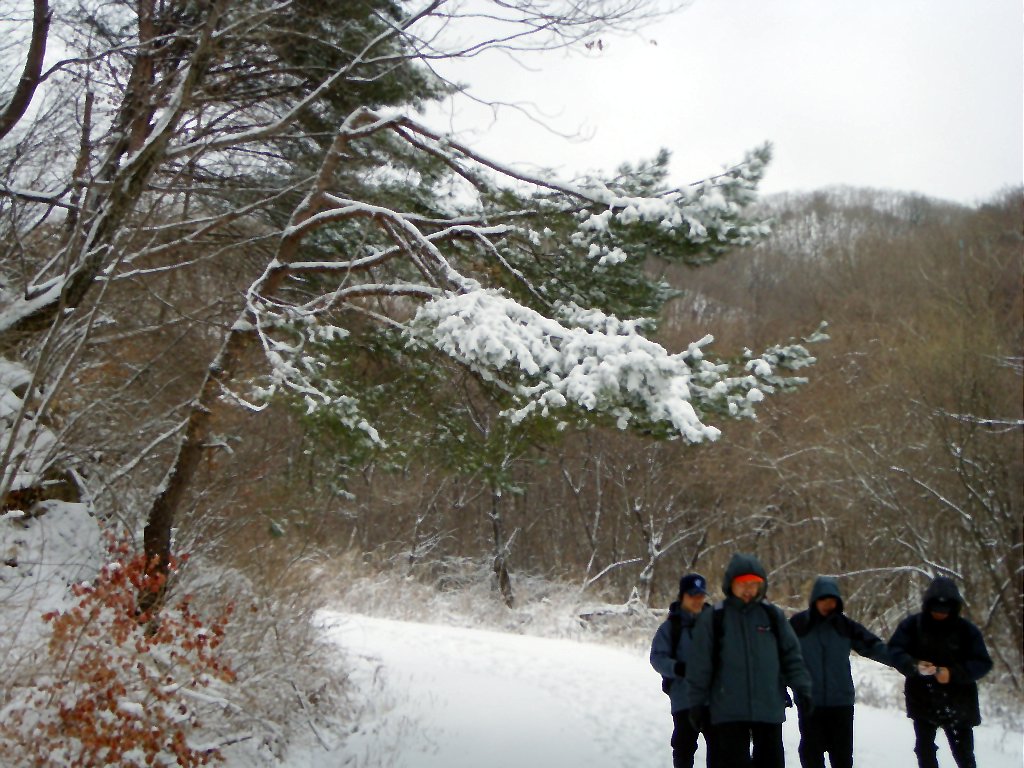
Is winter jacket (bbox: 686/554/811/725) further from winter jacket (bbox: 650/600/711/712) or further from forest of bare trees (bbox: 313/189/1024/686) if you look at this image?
forest of bare trees (bbox: 313/189/1024/686)

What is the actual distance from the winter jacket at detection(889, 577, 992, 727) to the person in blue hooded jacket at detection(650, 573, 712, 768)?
1.24 meters

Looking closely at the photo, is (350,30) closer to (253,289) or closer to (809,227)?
(253,289)

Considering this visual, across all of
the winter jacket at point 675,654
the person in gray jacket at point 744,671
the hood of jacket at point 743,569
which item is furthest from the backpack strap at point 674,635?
the hood of jacket at point 743,569

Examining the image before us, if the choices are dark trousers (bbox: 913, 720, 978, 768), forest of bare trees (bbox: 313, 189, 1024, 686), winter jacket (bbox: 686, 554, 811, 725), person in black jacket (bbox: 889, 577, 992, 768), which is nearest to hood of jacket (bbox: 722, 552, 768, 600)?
winter jacket (bbox: 686, 554, 811, 725)

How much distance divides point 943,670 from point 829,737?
80 centimetres

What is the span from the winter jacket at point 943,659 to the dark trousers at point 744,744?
1.26m

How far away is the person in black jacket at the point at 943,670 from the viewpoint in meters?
5.00

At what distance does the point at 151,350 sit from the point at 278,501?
1965 mm

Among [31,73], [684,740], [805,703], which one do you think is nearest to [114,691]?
[684,740]

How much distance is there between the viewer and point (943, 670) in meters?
5.04

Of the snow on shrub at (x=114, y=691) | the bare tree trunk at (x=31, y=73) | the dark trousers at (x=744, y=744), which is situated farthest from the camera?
the bare tree trunk at (x=31, y=73)

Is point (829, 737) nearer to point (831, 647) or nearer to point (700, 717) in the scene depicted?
point (831, 647)

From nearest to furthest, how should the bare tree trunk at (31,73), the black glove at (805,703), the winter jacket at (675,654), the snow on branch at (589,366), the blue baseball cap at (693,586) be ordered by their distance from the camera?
1. the black glove at (805,703)
2. the snow on branch at (589,366)
3. the winter jacket at (675,654)
4. the blue baseball cap at (693,586)
5. the bare tree trunk at (31,73)

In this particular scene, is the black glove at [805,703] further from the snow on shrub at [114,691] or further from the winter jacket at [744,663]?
the snow on shrub at [114,691]
